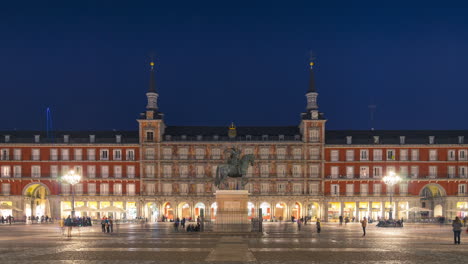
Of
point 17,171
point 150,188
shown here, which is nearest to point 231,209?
point 150,188

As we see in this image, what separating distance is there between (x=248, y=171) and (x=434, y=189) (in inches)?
1291

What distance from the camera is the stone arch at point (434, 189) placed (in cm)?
9775

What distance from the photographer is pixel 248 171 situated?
99125mm

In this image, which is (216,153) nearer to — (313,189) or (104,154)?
(313,189)

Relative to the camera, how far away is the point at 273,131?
101688 millimetres

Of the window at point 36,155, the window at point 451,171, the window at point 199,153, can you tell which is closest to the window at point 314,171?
the window at point 199,153

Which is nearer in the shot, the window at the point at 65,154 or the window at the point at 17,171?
the window at the point at 17,171

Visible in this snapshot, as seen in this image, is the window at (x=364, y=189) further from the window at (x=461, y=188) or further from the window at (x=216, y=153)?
the window at (x=216, y=153)

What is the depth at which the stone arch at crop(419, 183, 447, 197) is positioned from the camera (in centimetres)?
9775

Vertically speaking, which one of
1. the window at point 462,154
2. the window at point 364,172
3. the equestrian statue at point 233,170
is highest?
the window at point 462,154

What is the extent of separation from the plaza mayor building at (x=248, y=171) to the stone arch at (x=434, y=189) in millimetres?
422

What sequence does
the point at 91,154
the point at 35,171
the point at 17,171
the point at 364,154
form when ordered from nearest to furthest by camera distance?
the point at 17,171 → the point at 35,171 → the point at 364,154 → the point at 91,154

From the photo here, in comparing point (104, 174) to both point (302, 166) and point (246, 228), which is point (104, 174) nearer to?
point (302, 166)

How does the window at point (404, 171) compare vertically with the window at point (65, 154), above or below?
below
